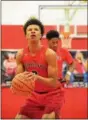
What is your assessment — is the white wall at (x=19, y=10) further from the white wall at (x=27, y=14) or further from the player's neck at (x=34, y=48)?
the player's neck at (x=34, y=48)

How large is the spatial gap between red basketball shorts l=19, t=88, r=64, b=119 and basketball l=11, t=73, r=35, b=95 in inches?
10.5

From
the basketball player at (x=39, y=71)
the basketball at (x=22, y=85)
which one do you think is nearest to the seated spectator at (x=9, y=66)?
the basketball player at (x=39, y=71)

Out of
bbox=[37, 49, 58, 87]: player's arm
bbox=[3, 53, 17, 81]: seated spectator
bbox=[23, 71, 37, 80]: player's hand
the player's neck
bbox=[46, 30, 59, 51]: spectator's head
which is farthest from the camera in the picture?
bbox=[3, 53, 17, 81]: seated spectator

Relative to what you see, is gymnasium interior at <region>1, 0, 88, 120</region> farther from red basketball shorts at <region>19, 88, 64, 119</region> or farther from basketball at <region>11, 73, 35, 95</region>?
basketball at <region>11, 73, 35, 95</region>

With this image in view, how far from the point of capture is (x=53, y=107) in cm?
308

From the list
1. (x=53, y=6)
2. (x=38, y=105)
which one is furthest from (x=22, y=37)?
(x=38, y=105)

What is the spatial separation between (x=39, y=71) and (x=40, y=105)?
1.18ft

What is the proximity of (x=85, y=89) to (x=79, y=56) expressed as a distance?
0.58m

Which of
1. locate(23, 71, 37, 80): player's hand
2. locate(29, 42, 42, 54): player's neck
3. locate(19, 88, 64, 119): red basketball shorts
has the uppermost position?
locate(29, 42, 42, 54): player's neck

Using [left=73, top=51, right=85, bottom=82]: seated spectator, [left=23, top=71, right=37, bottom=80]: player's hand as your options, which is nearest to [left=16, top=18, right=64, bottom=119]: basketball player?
[left=23, top=71, right=37, bottom=80]: player's hand

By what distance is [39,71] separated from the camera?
2939 mm

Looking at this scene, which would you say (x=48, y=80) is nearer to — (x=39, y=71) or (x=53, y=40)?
(x=39, y=71)

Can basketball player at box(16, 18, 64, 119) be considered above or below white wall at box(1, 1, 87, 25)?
below

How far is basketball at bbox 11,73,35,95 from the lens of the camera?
8.82 ft
